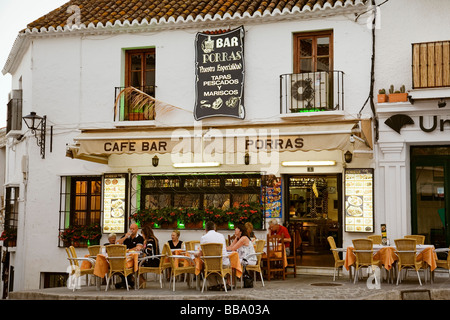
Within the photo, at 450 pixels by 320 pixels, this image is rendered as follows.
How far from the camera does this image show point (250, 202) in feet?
55.9

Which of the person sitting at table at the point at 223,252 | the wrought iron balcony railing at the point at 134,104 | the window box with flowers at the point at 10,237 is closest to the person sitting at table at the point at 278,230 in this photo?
the person sitting at table at the point at 223,252

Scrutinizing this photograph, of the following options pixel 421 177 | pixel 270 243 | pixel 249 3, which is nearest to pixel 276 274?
pixel 270 243

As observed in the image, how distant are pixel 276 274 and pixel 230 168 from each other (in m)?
3.19

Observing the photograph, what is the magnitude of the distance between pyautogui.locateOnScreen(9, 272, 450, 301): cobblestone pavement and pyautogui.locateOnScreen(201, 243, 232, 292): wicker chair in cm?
41

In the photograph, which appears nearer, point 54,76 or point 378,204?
point 378,204

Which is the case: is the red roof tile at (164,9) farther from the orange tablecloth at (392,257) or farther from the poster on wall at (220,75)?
the orange tablecloth at (392,257)

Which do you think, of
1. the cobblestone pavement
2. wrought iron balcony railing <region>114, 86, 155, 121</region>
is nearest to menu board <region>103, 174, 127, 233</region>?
wrought iron balcony railing <region>114, 86, 155, 121</region>

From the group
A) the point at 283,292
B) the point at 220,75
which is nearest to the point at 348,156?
the point at 220,75

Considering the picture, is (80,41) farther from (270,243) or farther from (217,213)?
(270,243)

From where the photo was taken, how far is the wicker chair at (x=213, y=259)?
1305 cm

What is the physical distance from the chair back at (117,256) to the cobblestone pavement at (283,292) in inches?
20.8

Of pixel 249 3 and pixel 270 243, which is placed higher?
pixel 249 3

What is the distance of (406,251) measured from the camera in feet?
45.1
